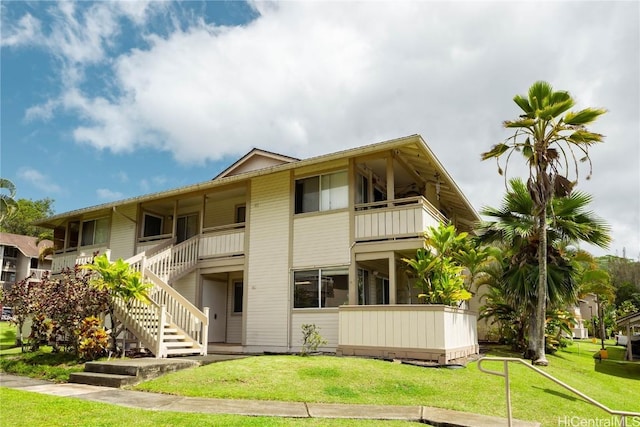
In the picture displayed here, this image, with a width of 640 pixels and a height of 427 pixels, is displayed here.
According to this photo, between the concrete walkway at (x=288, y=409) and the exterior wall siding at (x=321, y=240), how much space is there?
7.55 m

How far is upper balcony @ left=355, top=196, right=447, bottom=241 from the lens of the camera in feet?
48.8

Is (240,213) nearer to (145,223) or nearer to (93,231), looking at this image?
(145,223)

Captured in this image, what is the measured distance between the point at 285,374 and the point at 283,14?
10.2m

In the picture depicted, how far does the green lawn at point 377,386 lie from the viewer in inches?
360

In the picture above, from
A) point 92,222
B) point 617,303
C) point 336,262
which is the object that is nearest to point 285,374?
point 336,262

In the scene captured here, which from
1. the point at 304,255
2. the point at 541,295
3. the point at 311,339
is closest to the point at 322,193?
the point at 304,255

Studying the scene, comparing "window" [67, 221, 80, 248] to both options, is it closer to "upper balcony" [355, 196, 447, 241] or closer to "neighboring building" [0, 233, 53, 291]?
"upper balcony" [355, 196, 447, 241]

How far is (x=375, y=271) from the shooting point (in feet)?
57.8

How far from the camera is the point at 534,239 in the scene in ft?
56.1

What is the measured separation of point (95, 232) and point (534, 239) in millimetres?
19975

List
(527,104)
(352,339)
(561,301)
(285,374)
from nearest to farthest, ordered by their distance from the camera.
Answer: (285,374), (352,339), (527,104), (561,301)

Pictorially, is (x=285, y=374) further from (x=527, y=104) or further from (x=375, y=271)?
(x=527, y=104)

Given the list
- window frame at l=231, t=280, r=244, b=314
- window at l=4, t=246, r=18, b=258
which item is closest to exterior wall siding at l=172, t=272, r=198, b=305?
window frame at l=231, t=280, r=244, b=314

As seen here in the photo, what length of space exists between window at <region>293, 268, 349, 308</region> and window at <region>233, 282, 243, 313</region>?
4233 mm
